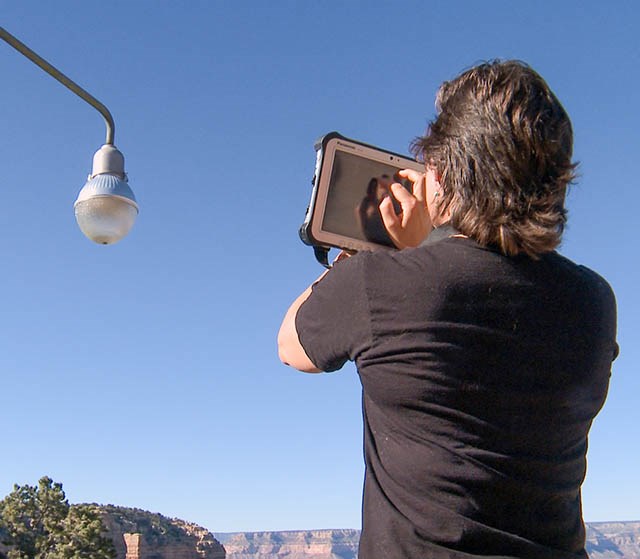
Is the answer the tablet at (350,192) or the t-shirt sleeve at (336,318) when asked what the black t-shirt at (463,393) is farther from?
the tablet at (350,192)

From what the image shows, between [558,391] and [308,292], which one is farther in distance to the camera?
[308,292]

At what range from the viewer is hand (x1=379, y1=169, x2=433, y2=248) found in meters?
2.47

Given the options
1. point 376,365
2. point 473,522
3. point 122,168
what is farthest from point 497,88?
point 122,168

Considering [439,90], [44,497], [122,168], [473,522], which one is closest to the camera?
[473,522]

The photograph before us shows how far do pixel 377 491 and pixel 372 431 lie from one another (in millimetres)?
155

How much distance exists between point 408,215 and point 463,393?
1.78 feet

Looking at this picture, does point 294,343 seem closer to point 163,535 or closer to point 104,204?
point 104,204

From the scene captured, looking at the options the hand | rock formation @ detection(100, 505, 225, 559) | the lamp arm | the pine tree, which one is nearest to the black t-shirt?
the hand

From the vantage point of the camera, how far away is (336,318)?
227 cm

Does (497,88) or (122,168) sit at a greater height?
(122,168)

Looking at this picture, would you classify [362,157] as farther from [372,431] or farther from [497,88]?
[372,431]

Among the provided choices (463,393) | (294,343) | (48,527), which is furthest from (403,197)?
(48,527)

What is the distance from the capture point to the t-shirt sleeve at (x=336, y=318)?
2.24 m

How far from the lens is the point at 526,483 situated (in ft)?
7.07
